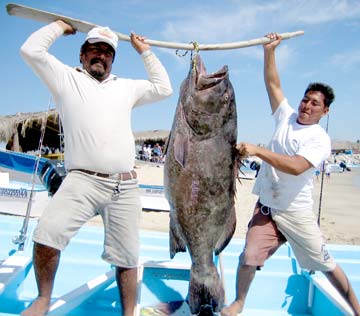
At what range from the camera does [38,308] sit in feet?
9.17

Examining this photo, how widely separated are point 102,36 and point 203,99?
0.95 meters

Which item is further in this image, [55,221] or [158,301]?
[158,301]

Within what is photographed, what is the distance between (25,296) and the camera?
13.2ft

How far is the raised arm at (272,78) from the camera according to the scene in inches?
142

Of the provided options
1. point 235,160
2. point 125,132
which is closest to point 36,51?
point 125,132

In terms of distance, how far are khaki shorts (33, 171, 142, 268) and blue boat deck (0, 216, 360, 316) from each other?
1.71ft

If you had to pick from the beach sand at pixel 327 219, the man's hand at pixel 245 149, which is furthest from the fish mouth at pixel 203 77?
the beach sand at pixel 327 219

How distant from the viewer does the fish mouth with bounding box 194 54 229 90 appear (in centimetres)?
301

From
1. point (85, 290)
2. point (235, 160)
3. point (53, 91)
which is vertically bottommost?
point (85, 290)

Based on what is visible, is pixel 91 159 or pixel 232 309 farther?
pixel 232 309

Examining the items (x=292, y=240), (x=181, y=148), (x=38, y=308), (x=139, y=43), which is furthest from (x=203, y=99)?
(x=38, y=308)

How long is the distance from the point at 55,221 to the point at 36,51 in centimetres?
130

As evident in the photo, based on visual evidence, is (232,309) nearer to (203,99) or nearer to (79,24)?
(203,99)

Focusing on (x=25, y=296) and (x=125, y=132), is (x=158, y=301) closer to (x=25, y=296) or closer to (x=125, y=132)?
(x=25, y=296)
